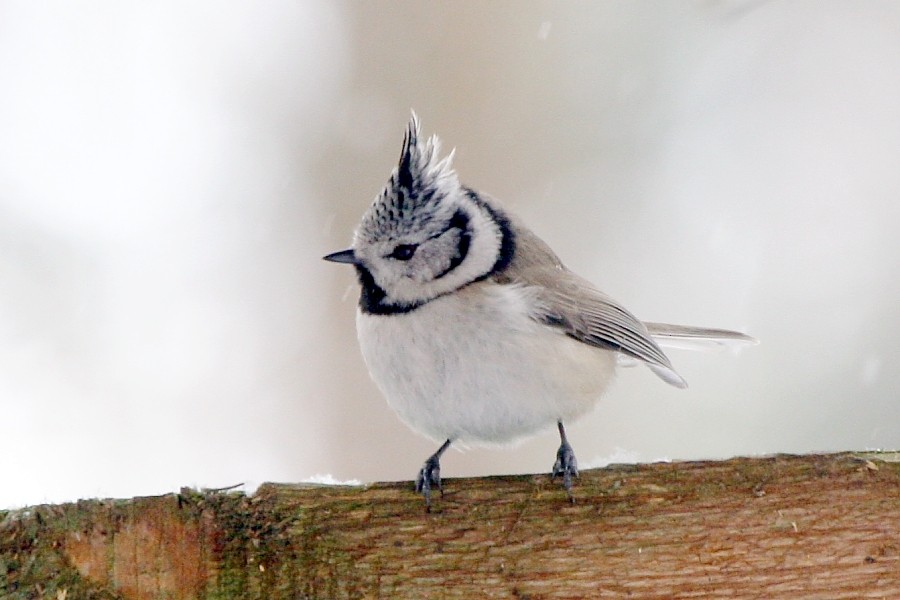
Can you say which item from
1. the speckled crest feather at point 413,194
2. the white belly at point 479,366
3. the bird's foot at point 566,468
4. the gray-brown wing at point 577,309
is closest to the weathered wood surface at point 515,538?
the bird's foot at point 566,468

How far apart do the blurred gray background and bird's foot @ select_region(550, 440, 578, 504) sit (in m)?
1.82

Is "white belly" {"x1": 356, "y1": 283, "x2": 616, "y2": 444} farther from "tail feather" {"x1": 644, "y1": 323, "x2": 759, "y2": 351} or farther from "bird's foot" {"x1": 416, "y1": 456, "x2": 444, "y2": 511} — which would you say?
"tail feather" {"x1": 644, "y1": 323, "x2": 759, "y2": 351}

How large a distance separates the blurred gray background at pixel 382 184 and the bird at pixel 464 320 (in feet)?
5.03

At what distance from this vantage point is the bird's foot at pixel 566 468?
1775 mm

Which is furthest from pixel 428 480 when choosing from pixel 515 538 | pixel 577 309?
pixel 577 309

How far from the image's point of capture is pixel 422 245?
230cm

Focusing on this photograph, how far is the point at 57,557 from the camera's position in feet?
5.28

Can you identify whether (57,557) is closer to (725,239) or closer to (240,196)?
(240,196)

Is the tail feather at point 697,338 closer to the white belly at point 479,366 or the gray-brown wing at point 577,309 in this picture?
the gray-brown wing at point 577,309

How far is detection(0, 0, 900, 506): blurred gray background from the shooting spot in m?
4.01

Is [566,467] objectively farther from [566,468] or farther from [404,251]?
[404,251]

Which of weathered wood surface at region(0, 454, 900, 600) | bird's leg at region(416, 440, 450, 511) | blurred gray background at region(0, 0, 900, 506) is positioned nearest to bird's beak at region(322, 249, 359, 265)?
bird's leg at region(416, 440, 450, 511)

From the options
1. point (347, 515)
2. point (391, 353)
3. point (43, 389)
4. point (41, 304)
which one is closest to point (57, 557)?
point (347, 515)

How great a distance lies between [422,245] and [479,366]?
1.25 ft
